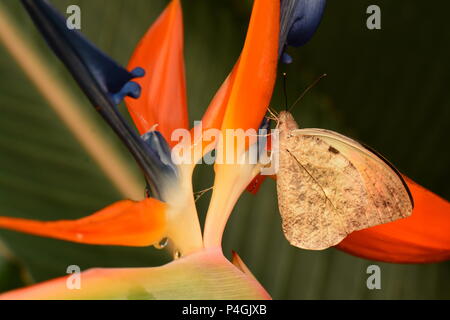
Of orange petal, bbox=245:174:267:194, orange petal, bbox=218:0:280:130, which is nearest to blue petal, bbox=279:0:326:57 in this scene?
orange petal, bbox=218:0:280:130

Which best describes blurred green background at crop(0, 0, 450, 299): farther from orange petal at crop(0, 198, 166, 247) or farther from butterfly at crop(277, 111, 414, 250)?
orange petal at crop(0, 198, 166, 247)

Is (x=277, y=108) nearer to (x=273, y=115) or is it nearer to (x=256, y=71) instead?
(x=273, y=115)

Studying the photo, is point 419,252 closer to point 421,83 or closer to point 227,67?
point 421,83

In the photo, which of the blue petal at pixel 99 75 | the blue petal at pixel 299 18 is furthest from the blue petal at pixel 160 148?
the blue petal at pixel 299 18

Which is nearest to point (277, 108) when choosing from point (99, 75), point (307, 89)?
point (307, 89)

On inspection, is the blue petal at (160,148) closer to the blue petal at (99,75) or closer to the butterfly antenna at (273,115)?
the blue petal at (99,75)

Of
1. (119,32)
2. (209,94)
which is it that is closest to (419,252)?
(209,94)

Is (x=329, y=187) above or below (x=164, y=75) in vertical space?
below
